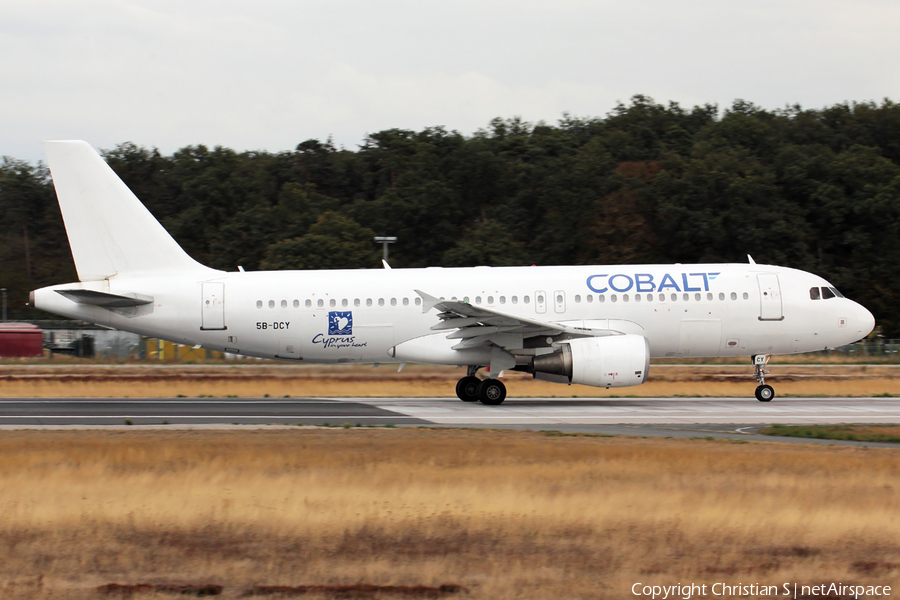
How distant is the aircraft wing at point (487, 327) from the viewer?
22.6 metres

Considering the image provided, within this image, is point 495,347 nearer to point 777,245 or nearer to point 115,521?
point 115,521

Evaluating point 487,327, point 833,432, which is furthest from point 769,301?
point 487,327

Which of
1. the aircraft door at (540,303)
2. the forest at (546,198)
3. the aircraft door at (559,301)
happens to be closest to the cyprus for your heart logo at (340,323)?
the aircraft door at (540,303)

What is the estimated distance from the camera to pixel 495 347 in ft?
78.2

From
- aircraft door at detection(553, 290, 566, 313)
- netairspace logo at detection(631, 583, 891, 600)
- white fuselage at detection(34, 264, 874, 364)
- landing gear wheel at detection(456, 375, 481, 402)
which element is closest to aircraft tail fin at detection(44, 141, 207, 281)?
white fuselage at detection(34, 264, 874, 364)

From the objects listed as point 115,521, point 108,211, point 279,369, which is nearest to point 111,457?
point 115,521

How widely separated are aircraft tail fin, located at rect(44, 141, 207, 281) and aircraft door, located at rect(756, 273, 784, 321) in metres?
16.0

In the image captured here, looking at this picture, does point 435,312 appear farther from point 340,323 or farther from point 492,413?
point 492,413

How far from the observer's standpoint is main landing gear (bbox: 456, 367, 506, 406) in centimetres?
2389

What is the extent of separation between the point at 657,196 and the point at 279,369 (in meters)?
34.1

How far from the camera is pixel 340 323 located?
81.3ft

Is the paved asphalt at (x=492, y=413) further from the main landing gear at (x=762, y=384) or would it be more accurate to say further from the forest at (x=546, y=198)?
the forest at (x=546, y=198)

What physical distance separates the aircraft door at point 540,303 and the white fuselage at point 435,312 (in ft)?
0.09

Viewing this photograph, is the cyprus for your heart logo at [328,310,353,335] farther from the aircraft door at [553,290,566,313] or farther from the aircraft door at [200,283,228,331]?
the aircraft door at [553,290,566,313]
